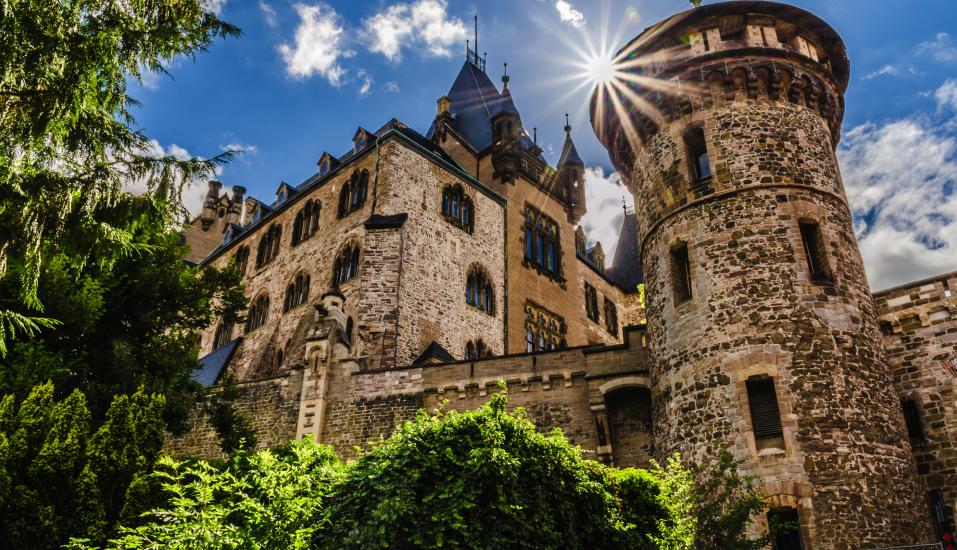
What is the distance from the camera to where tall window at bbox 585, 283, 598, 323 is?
35375 millimetres

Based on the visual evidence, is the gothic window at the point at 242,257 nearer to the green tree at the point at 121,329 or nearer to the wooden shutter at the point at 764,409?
the green tree at the point at 121,329

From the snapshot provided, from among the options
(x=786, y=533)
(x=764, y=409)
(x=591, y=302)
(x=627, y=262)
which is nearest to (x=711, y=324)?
(x=764, y=409)

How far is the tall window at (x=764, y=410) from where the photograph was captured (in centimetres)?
1381

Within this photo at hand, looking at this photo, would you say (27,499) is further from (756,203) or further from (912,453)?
(912,453)

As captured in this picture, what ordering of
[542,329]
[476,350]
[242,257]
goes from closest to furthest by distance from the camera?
[476,350], [542,329], [242,257]

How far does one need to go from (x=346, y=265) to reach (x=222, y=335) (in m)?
11.0

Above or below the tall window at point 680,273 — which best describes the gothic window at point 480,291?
above

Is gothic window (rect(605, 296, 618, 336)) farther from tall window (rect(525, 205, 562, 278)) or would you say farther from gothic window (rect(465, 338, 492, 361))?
gothic window (rect(465, 338, 492, 361))

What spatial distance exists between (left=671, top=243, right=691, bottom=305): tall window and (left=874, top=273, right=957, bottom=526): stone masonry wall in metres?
→ 4.25

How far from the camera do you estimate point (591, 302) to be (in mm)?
35969

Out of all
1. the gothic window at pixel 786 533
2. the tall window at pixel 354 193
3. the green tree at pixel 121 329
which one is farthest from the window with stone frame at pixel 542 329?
the gothic window at pixel 786 533

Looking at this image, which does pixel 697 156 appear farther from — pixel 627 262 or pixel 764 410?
pixel 627 262

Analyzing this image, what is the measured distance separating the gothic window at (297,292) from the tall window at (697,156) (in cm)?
1671

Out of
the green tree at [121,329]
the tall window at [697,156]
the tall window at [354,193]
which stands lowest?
the green tree at [121,329]
